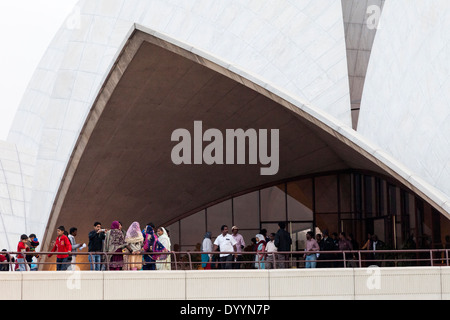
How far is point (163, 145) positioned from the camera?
71.6 ft

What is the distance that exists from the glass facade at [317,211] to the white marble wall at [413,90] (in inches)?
157

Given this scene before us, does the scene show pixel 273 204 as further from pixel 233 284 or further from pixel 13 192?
pixel 233 284

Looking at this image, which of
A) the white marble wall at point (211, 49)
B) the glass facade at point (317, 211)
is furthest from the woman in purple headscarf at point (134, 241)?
the glass facade at point (317, 211)

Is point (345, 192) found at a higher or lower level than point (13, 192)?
higher

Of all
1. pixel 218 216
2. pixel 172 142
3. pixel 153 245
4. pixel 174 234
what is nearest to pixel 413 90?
pixel 153 245

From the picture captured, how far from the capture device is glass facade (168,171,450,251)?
72.3ft

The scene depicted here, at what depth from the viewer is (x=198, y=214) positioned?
25.6 meters

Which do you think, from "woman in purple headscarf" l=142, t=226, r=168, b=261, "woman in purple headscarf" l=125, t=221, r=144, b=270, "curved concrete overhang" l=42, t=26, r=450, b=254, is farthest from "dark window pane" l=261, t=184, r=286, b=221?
"woman in purple headscarf" l=125, t=221, r=144, b=270

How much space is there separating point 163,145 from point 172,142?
9.5 inches

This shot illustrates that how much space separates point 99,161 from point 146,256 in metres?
7.00

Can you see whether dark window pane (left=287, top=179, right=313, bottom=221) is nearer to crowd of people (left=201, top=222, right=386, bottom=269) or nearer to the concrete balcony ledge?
crowd of people (left=201, top=222, right=386, bottom=269)

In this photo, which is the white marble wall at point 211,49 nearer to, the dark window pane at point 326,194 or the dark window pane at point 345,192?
the dark window pane at point 345,192

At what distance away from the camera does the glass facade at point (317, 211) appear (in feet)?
72.3
